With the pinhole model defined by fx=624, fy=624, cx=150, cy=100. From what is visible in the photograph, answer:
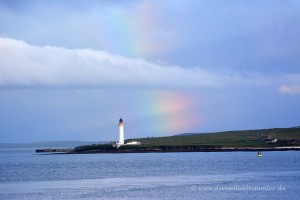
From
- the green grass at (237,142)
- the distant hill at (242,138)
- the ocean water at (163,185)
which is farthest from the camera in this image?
the distant hill at (242,138)

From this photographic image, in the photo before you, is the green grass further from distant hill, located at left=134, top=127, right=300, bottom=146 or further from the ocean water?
the ocean water

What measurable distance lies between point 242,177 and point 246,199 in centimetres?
2007

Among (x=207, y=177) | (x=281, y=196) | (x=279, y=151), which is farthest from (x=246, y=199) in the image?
(x=279, y=151)

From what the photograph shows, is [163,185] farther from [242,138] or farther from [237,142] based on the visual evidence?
[242,138]

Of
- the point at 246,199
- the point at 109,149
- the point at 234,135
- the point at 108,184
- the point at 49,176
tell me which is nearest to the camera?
A: the point at 246,199

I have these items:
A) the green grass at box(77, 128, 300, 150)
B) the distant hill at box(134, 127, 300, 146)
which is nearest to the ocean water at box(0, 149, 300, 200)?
the green grass at box(77, 128, 300, 150)

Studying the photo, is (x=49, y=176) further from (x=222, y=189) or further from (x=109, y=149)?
(x=109, y=149)

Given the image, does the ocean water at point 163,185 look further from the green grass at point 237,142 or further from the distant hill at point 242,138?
the distant hill at point 242,138

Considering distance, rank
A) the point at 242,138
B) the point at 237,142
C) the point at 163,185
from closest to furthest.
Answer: the point at 163,185 < the point at 237,142 < the point at 242,138

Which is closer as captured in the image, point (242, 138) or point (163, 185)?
point (163, 185)

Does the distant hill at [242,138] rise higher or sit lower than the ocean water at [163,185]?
higher

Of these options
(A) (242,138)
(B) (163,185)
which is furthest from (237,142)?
(B) (163,185)

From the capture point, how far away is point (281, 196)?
47.2 meters

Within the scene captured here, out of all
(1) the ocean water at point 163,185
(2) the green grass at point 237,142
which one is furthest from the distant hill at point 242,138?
(1) the ocean water at point 163,185
